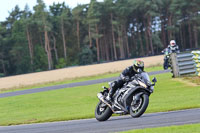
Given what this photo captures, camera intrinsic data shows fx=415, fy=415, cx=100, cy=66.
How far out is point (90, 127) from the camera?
940 centimetres

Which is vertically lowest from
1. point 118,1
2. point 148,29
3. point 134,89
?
point 134,89

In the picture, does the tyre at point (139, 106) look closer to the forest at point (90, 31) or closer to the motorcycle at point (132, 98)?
the motorcycle at point (132, 98)

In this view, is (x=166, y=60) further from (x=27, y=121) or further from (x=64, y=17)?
(x=64, y=17)

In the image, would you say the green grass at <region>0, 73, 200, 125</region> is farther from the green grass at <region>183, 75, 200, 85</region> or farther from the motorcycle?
the motorcycle

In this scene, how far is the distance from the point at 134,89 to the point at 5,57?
84392 mm

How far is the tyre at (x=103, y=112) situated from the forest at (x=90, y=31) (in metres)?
75.0

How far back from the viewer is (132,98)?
10008mm

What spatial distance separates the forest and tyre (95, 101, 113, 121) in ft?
246

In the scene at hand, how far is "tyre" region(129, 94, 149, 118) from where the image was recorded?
31.2ft

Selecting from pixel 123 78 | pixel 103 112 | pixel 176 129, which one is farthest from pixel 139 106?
pixel 176 129

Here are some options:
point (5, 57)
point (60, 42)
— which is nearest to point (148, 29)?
point (60, 42)

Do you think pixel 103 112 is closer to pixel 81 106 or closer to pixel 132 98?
pixel 132 98

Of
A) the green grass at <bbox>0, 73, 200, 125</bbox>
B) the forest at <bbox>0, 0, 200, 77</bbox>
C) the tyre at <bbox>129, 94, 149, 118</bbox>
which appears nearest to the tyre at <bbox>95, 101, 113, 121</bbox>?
the tyre at <bbox>129, 94, 149, 118</bbox>

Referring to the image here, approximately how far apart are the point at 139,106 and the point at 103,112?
1395 mm
